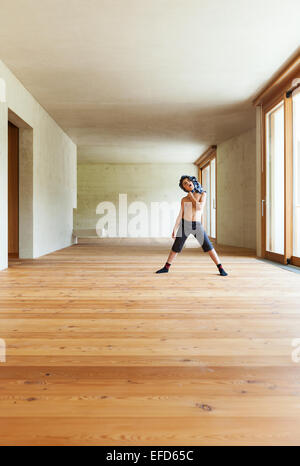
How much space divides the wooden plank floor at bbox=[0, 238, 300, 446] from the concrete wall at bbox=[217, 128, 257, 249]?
19.7 feet

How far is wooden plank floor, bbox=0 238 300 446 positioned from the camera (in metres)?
1.13

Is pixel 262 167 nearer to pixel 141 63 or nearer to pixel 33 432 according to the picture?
pixel 141 63

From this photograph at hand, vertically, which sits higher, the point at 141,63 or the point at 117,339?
the point at 141,63

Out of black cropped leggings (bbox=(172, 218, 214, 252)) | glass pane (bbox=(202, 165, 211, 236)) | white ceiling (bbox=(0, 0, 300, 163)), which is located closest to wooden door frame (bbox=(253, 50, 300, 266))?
A: white ceiling (bbox=(0, 0, 300, 163))

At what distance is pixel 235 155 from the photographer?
32.5ft

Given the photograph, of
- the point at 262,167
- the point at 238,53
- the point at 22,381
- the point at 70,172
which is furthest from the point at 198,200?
the point at 70,172

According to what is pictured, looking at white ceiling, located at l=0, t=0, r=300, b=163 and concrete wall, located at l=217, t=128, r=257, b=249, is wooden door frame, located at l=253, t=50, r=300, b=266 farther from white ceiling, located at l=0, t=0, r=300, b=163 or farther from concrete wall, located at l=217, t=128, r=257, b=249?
concrete wall, located at l=217, t=128, r=257, b=249

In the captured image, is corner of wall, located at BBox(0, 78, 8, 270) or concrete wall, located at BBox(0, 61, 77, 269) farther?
concrete wall, located at BBox(0, 61, 77, 269)

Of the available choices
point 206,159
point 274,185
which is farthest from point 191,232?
point 206,159

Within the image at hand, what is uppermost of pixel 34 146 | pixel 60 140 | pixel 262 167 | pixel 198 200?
pixel 60 140

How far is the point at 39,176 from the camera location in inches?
278

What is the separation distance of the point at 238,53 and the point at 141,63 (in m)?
1.42

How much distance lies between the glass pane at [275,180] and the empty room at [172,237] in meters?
0.03

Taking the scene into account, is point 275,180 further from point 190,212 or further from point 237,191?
point 237,191
